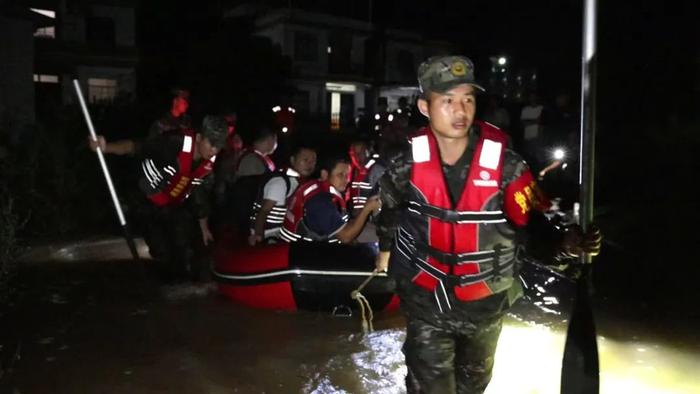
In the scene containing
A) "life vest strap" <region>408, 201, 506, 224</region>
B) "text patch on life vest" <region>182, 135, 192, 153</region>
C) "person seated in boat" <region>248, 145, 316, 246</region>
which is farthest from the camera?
"text patch on life vest" <region>182, 135, 192, 153</region>

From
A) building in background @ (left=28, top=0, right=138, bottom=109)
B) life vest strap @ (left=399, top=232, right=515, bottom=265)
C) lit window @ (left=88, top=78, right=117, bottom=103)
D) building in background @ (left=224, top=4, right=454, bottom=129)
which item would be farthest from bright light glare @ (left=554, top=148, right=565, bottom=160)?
building in background @ (left=224, top=4, right=454, bottom=129)

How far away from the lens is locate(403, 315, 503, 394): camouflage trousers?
3285 mm

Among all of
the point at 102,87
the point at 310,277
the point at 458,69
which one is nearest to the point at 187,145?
the point at 310,277

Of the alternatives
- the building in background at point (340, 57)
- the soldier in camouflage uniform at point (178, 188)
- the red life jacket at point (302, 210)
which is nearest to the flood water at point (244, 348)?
the soldier in camouflage uniform at point (178, 188)

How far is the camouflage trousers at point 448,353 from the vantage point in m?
3.29

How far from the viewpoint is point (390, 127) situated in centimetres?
1016

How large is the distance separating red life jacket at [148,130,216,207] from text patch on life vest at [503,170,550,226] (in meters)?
4.18

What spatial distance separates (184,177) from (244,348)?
2087 millimetres

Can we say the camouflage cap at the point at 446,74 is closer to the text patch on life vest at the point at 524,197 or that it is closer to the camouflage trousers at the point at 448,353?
the text patch on life vest at the point at 524,197

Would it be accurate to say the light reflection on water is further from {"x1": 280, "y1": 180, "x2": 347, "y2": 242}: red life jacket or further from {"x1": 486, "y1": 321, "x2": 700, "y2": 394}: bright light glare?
{"x1": 280, "y1": 180, "x2": 347, "y2": 242}: red life jacket

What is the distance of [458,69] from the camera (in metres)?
3.15

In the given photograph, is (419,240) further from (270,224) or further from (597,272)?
(597,272)

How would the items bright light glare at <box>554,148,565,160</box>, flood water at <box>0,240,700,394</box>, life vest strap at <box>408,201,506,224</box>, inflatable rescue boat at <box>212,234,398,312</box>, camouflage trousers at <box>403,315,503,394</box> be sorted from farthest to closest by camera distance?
bright light glare at <box>554,148,565,160</box> < inflatable rescue boat at <box>212,234,398,312</box> < flood water at <box>0,240,700,394</box> < camouflage trousers at <box>403,315,503,394</box> < life vest strap at <box>408,201,506,224</box>

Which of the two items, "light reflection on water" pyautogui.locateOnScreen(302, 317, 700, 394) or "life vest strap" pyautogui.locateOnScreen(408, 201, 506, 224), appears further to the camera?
"light reflection on water" pyautogui.locateOnScreen(302, 317, 700, 394)
